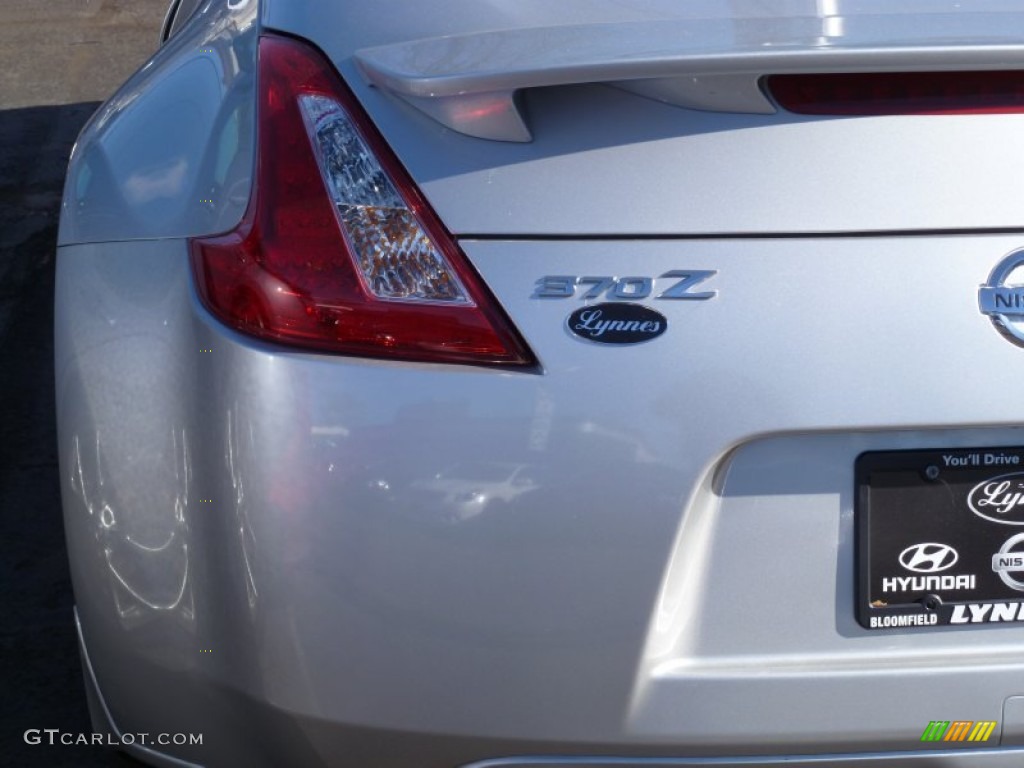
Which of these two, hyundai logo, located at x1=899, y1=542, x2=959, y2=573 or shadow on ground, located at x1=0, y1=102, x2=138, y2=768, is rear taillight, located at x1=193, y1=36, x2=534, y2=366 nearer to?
hyundai logo, located at x1=899, y1=542, x2=959, y2=573

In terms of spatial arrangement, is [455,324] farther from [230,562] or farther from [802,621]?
[802,621]

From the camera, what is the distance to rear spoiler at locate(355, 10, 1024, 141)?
162 centimetres

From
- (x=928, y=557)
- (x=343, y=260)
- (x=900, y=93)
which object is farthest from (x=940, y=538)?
(x=343, y=260)

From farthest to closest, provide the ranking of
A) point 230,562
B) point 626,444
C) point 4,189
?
point 4,189, point 230,562, point 626,444

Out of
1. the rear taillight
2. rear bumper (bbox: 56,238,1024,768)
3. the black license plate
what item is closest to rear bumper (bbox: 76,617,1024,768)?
rear bumper (bbox: 56,238,1024,768)

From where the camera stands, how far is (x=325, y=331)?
171 cm

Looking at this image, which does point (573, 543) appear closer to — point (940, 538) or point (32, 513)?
point (940, 538)

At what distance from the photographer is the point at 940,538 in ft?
5.81

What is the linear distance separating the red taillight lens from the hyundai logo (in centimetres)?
51

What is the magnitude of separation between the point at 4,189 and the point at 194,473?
4583 mm

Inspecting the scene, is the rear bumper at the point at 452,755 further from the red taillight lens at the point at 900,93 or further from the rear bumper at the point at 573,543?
the red taillight lens at the point at 900,93

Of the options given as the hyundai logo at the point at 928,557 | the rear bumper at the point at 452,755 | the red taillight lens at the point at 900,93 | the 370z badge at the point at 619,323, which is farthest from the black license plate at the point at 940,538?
the red taillight lens at the point at 900,93

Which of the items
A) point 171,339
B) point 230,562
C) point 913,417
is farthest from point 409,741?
point 913,417

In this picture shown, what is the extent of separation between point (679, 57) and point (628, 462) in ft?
1.47
